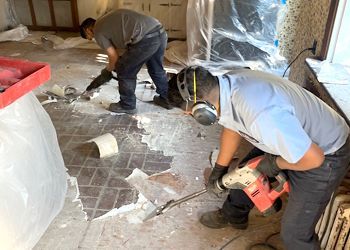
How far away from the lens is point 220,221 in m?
1.90

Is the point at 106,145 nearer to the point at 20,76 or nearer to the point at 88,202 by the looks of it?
the point at 88,202

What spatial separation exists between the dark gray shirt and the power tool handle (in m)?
1.74

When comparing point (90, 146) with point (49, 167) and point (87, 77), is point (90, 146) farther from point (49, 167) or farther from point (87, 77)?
point (87, 77)

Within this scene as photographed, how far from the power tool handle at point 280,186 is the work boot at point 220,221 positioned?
1.31ft

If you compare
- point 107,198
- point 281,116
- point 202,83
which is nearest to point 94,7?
point 107,198

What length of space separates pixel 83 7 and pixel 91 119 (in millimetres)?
2755

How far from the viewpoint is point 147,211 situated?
2.01 meters

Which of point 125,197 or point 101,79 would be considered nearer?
point 125,197

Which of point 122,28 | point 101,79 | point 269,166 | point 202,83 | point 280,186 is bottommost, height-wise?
point 101,79

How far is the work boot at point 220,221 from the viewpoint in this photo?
→ 73.7 inches

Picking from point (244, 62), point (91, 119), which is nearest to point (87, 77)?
point (91, 119)

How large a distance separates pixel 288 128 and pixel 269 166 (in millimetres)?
281

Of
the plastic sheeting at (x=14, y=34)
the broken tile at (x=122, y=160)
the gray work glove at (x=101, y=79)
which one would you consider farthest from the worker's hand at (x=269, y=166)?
the plastic sheeting at (x=14, y=34)

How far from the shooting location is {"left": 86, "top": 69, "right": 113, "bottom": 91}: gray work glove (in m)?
3.16
